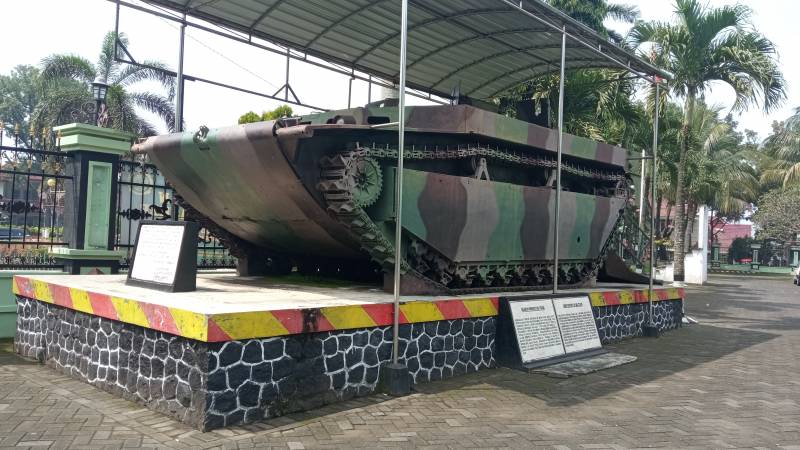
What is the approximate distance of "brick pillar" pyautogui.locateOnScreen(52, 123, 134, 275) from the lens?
29.7 ft

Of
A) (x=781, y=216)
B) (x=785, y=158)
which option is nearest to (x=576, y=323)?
(x=781, y=216)

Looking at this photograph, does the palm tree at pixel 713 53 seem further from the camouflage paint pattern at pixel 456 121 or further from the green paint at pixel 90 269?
the green paint at pixel 90 269

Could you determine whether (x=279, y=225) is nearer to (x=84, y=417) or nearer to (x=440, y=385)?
(x=440, y=385)

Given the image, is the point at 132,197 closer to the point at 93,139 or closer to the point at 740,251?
the point at 93,139

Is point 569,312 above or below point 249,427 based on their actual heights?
above

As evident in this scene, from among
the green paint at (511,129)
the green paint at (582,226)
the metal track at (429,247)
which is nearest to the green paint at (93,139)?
the metal track at (429,247)

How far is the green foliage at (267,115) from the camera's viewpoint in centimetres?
952

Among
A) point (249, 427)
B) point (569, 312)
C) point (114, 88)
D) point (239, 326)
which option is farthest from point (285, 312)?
point (114, 88)

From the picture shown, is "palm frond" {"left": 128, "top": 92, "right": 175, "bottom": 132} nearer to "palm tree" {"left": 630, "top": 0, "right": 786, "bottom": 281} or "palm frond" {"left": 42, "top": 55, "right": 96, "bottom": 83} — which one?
"palm frond" {"left": 42, "top": 55, "right": 96, "bottom": 83}

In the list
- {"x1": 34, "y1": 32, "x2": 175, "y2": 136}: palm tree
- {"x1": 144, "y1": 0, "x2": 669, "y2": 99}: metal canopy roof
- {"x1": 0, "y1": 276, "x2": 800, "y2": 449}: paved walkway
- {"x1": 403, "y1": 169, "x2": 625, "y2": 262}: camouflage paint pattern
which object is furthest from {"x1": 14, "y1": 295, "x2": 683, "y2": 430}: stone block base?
{"x1": 34, "y1": 32, "x2": 175, "y2": 136}: palm tree

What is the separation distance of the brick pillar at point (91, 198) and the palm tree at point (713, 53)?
1492 cm

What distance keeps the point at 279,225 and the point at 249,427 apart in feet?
11.3

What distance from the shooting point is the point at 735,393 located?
677cm

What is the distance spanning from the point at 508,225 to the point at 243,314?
15.6ft
